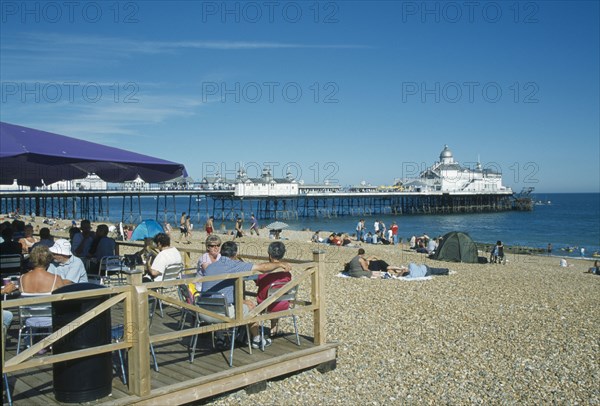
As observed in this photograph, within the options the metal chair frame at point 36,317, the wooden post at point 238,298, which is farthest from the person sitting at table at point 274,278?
the metal chair frame at point 36,317

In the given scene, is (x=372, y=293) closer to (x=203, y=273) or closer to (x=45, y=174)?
(x=203, y=273)

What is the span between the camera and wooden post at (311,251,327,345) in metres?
5.86

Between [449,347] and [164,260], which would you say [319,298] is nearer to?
[164,260]

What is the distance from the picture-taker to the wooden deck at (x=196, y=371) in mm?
4512

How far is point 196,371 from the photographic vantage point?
5078 mm

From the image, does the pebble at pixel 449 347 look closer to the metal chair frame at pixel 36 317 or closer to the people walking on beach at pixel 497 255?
the metal chair frame at pixel 36 317

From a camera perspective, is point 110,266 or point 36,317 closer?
point 36,317

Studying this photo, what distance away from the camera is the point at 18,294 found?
18.5 ft

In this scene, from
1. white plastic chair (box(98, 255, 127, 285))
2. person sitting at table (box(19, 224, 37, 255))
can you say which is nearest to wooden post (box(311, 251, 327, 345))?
white plastic chair (box(98, 255, 127, 285))

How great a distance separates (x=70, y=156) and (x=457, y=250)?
16380 mm

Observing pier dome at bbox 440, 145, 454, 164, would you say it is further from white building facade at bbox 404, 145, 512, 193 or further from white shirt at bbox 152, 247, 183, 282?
white shirt at bbox 152, 247, 183, 282

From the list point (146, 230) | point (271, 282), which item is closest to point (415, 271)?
point (146, 230)

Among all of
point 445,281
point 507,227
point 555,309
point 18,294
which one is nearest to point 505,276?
point 445,281

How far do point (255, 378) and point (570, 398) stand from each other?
3291 millimetres
